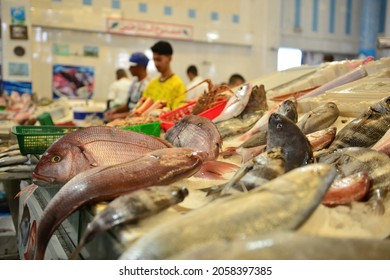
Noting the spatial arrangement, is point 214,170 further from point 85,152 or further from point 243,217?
point 243,217

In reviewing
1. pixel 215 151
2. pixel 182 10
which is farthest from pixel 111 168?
pixel 182 10

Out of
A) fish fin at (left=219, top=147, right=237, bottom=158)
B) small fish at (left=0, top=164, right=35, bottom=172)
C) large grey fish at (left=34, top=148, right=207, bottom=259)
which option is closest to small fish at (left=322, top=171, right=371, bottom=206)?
large grey fish at (left=34, top=148, right=207, bottom=259)

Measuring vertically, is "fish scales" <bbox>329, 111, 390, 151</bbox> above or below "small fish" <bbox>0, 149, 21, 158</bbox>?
above

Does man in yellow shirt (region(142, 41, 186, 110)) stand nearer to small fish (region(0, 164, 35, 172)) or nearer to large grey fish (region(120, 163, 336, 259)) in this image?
small fish (region(0, 164, 35, 172))

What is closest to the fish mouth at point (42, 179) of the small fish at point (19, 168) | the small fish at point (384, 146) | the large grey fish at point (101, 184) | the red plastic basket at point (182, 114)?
the large grey fish at point (101, 184)

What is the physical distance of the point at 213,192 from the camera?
1.53 m

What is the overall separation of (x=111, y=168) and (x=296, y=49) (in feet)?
46.7

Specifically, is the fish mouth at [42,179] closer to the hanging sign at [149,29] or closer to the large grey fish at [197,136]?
the large grey fish at [197,136]

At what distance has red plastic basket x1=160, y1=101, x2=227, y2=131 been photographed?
11.0 feet

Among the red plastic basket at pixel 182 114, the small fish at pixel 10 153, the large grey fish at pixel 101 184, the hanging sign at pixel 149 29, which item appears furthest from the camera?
the hanging sign at pixel 149 29

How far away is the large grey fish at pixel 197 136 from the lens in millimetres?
2268

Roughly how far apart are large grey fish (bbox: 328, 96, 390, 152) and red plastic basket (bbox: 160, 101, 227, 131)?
4.47ft

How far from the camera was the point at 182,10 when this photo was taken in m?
13.2
